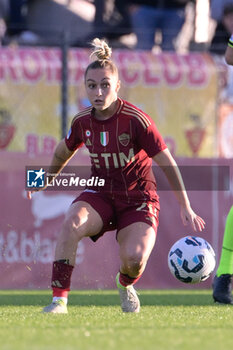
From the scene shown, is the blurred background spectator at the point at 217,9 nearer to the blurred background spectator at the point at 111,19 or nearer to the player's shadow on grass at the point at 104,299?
the blurred background spectator at the point at 111,19

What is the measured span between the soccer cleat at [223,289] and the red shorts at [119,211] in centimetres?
122

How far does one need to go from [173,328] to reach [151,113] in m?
7.00

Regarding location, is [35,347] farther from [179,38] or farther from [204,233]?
[179,38]

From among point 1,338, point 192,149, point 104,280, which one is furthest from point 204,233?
point 1,338

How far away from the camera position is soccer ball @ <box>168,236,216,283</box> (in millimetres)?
7059

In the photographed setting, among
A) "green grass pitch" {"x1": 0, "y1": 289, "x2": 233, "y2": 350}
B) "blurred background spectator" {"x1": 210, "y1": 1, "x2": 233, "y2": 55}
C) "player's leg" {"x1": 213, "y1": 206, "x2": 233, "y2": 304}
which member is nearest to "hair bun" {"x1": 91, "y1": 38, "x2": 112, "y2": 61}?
"green grass pitch" {"x1": 0, "y1": 289, "x2": 233, "y2": 350}

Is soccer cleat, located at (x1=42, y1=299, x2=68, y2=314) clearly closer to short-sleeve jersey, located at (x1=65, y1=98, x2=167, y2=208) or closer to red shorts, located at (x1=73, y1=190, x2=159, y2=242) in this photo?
red shorts, located at (x1=73, y1=190, x2=159, y2=242)

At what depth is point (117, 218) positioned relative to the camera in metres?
6.61

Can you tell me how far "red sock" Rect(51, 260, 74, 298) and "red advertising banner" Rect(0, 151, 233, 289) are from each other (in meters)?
3.37

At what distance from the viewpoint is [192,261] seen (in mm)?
7070

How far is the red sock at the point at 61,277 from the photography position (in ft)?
20.6

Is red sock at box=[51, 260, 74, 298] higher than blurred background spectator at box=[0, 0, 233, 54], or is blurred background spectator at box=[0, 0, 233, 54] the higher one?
blurred background spectator at box=[0, 0, 233, 54]

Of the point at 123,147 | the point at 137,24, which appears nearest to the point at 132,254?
the point at 123,147

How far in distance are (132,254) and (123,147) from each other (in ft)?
2.43
